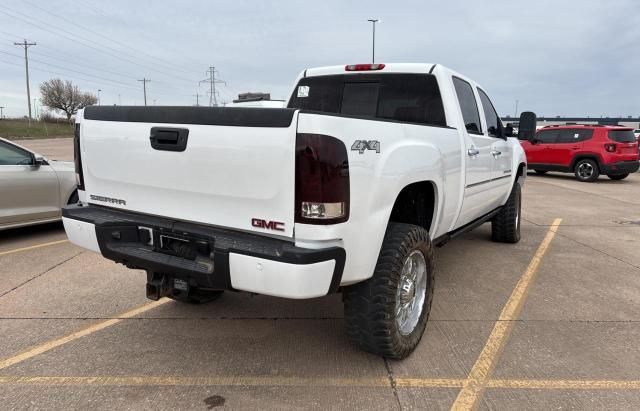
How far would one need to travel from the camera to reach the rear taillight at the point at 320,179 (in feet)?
7.92

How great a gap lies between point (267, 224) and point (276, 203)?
0.13m

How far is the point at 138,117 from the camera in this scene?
3.00 meters

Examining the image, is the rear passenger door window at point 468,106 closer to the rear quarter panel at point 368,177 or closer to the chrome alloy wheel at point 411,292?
the rear quarter panel at point 368,177

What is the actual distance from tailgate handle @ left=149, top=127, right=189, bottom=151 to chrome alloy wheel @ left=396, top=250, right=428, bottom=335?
1.49 metres

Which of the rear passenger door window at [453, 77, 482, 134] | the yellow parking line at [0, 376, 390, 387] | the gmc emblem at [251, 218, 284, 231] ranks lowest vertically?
the yellow parking line at [0, 376, 390, 387]

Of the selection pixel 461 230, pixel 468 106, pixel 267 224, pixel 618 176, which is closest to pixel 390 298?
pixel 267 224

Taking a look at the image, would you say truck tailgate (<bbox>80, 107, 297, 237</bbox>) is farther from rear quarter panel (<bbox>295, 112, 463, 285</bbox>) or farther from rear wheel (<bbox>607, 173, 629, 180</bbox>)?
rear wheel (<bbox>607, 173, 629, 180</bbox>)

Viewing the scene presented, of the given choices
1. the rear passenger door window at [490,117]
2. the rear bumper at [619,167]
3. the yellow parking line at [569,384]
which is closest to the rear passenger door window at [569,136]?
the rear bumper at [619,167]

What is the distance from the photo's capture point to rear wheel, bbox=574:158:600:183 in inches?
618

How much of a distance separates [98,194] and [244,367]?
1513 mm

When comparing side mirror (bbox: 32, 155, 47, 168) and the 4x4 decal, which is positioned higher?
the 4x4 decal

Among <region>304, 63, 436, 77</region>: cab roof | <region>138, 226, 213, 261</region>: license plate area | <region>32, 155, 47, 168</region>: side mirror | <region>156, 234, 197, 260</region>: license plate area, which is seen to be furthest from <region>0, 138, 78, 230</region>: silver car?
<region>156, 234, 197, 260</region>: license plate area

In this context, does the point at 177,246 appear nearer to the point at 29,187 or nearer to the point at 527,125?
the point at 527,125

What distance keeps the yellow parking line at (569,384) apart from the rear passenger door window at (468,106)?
2240 millimetres
